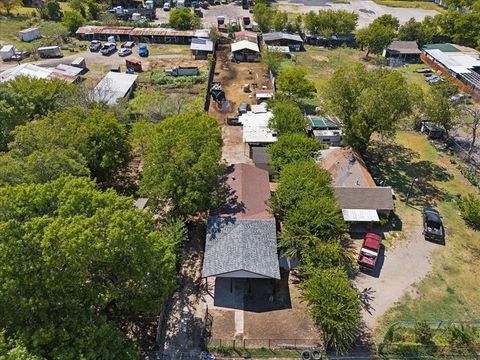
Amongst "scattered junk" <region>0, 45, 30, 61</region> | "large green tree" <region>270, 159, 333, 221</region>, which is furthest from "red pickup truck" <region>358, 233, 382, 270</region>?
"scattered junk" <region>0, 45, 30, 61</region>

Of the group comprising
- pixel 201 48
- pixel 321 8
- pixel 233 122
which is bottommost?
pixel 233 122

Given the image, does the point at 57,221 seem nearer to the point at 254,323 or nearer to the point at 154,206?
the point at 154,206

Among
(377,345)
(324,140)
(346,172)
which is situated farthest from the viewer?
(324,140)

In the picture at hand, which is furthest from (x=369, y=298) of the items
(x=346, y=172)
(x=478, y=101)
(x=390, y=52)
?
(x=390, y=52)

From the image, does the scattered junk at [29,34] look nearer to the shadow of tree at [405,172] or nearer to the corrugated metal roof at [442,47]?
the shadow of tree at [405,172]

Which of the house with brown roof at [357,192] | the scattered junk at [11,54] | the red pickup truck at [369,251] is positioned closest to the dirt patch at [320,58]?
the house with brown roof at [357,192]

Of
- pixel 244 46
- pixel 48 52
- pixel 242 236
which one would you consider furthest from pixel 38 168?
pixel 244 46

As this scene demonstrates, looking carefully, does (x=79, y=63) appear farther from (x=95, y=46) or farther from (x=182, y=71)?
(x=182, y=71)
